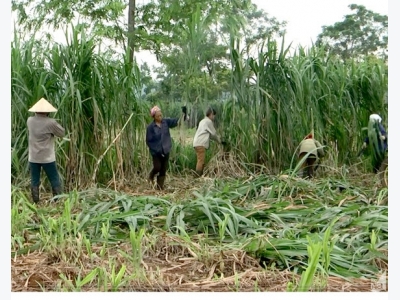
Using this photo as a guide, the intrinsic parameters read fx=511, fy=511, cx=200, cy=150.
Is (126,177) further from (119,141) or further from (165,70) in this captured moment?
(165,70)

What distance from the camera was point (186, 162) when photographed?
2.83 metres

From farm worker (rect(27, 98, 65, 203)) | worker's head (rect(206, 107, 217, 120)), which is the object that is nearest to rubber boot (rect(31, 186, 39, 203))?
farm worker (rect(27, 98, 65, 203))

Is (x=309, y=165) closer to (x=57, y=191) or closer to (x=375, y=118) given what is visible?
(x=375, y=118)

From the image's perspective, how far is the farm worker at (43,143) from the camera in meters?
2.79

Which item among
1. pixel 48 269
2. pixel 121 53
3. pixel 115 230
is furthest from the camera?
pixel 121 53

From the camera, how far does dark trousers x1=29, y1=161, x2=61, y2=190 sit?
2.81 meters

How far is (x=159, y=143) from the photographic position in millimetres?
2809

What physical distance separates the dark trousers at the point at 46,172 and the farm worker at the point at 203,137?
80cm

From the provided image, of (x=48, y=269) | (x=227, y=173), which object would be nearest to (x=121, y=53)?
(x=227, y=173)

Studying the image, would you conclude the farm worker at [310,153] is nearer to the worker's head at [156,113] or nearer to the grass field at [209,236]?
the grass field at [209,236]

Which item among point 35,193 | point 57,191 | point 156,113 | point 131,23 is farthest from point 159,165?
point 131,23

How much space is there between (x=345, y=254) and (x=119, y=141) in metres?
1.57

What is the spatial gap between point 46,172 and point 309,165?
→ 1433 millimetres

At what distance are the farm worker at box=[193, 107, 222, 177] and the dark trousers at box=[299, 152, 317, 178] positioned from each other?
46 cm
